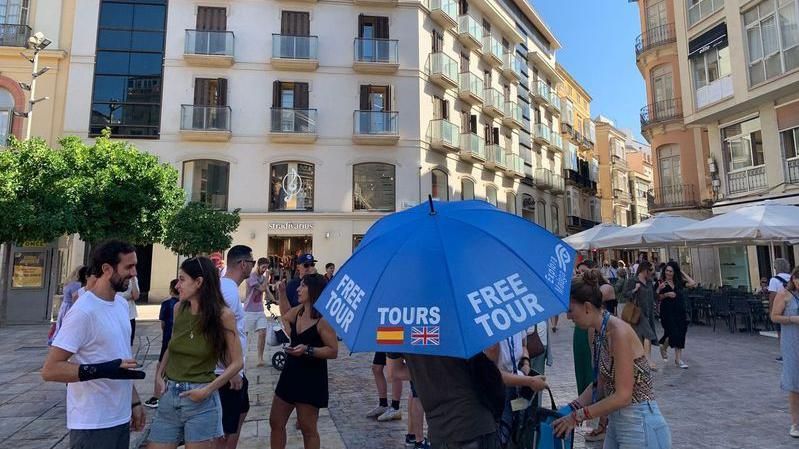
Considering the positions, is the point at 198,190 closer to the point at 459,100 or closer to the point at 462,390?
the point at 459,100

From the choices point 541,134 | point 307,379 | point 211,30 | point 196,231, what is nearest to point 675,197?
point 541,134

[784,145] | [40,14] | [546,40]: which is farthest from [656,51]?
[40,14]

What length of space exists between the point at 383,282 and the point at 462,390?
2.22ft

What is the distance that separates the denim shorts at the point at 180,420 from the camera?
2.73m

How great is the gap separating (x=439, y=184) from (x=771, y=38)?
14.2 meters

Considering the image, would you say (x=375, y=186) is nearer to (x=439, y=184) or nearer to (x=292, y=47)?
(x=439, y=184)

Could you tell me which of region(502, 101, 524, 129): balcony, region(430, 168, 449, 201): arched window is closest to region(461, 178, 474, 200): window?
region(430, 168, 449, 201): arched window

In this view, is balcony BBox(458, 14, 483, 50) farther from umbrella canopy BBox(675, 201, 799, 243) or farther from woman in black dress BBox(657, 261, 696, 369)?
woman in black dress BBox(657, 261, 696, 369)

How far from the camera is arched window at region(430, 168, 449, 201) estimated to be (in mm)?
23531

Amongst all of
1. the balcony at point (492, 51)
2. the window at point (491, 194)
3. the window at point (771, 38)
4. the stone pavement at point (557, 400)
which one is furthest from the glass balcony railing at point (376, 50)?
the stone pavement at point (557, 400)

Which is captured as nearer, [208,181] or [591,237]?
[591,237]

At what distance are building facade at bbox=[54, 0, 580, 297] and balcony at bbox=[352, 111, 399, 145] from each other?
5 cm

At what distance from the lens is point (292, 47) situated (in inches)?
853

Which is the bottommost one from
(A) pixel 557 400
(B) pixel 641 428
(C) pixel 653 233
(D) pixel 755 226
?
(A) pixel 557 400
